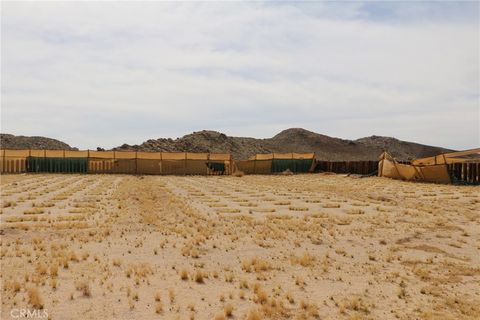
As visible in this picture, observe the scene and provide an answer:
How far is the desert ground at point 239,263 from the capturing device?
7415mm

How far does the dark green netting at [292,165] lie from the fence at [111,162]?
668 centimetres

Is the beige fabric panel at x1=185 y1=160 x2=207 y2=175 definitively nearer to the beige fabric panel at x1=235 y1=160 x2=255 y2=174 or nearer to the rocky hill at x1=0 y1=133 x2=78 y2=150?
the beige fabric panel at x1=235 y1=160 x2=255 y2=174

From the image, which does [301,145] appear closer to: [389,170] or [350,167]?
[350,167]

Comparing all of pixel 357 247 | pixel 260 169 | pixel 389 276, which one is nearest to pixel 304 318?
pixel 389 276

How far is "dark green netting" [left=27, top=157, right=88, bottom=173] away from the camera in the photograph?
50.4 meters

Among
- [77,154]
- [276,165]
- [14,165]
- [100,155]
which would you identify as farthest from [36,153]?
[276,165]

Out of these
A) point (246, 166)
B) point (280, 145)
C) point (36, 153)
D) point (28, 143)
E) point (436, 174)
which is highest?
point (280, 145)

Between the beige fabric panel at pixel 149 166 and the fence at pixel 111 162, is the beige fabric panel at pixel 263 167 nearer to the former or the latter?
the fence at pixel 111 162

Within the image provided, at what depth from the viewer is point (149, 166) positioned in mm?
53750

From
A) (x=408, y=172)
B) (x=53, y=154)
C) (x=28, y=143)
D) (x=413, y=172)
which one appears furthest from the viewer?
(x=28, y=143)

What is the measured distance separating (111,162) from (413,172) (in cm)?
3426

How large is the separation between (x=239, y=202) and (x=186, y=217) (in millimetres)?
6387

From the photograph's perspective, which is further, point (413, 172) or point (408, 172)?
point (408, 172)

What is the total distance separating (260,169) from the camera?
59.2 m
